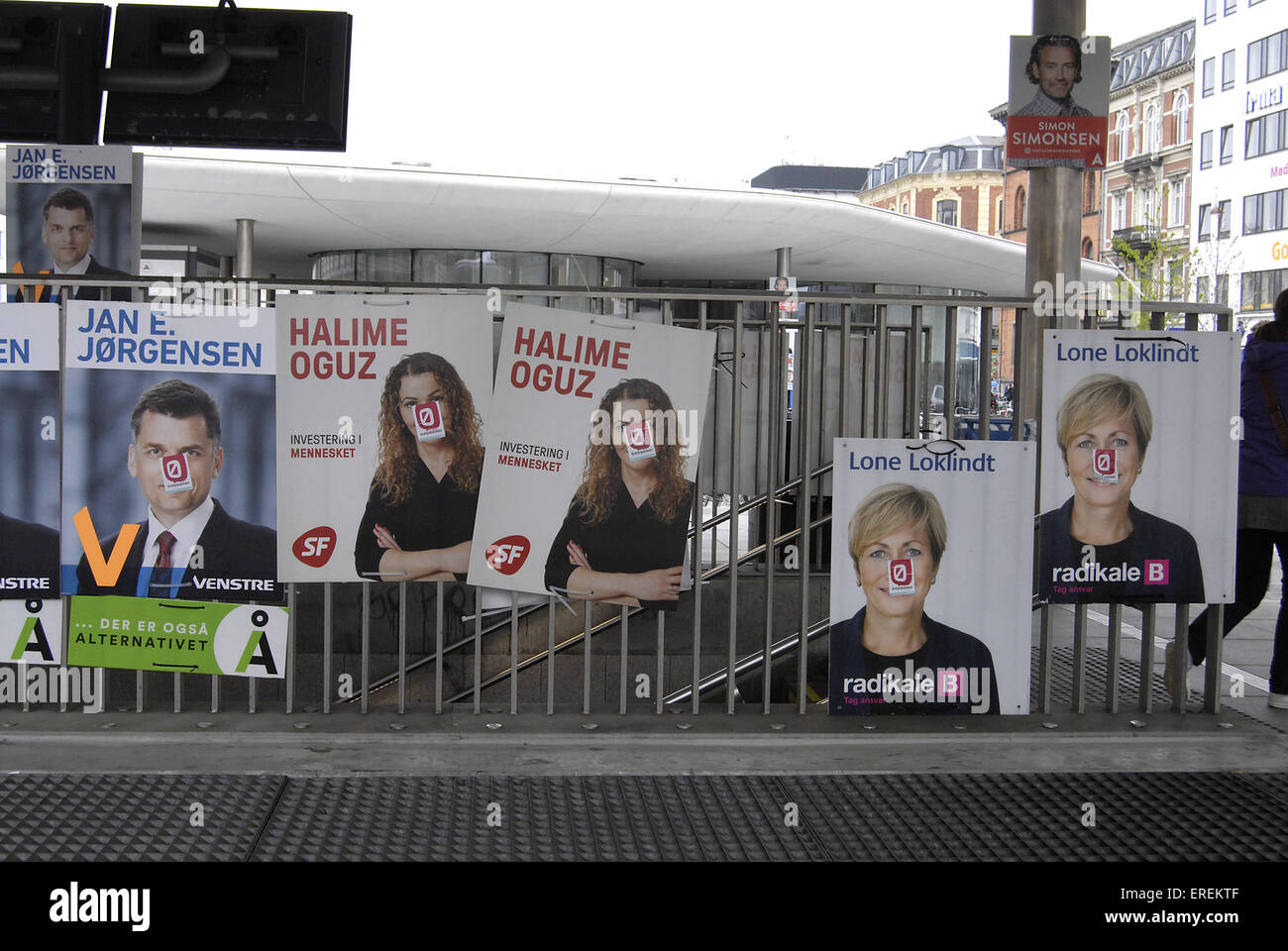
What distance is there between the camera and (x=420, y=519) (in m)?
5.43

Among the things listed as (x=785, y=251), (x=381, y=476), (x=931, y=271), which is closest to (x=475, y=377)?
(x=381, y=476)

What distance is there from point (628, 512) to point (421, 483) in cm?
89

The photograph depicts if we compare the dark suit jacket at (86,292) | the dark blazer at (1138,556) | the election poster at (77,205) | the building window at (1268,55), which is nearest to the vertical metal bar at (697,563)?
the dark blazer at (1138,556)

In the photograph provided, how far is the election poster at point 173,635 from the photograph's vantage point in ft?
17.7

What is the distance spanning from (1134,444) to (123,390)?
14.1 ft

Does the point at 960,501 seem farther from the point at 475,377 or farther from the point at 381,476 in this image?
the point at 381,476

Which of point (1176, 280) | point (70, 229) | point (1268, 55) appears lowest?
point (70, 229)

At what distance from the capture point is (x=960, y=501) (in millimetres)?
5457

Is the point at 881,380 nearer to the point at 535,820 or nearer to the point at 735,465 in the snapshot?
the point at 735,465

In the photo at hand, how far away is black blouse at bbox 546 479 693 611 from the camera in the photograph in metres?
5.46

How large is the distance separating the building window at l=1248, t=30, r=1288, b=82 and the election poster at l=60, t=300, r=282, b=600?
2352 inches

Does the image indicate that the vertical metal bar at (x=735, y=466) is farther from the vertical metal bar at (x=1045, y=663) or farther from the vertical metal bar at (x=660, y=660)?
the vertical metal bar at (x=1045, y=663)

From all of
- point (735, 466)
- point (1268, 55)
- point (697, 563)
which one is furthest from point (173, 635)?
point (1268, 55)
